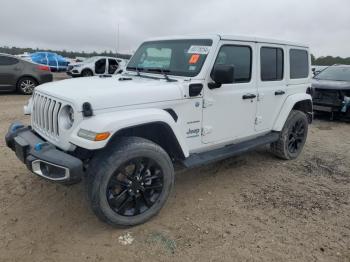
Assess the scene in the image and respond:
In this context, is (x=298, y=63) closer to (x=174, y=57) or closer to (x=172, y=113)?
(x=174, y=57)

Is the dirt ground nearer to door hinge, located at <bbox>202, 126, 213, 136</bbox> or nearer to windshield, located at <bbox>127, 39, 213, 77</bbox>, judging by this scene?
door hinge, located at <bbox>202, 126, 213, 136</bbox>

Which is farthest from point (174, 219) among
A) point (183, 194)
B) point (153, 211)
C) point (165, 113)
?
point (165, 113)

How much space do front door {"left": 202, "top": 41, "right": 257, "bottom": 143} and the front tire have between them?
81 centimetres

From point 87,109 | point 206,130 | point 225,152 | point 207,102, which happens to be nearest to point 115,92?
point 87,109

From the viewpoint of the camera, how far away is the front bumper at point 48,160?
2854 mm

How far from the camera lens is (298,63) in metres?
5.46

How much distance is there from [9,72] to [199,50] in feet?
30.7

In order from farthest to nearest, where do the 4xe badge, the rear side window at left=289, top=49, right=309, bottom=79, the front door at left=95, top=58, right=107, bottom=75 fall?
Result: 1. the front door at left=95, top=58, right=107, bottom=75
2. the rear side window at left=289, top=49, right=309, bottom=79
3. the 4xe badge

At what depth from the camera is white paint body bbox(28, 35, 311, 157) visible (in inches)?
119

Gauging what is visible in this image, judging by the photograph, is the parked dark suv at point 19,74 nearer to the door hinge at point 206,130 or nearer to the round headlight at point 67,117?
the round headlight at point 67,117

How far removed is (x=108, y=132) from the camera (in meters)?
2.92

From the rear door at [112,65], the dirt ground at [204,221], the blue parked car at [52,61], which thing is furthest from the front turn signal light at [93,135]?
the blue parked car at [52,61]

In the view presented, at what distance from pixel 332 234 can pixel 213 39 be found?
2.49m

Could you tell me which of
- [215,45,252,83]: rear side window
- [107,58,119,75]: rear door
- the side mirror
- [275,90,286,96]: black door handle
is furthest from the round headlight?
[107,58,119,75]: rear door
